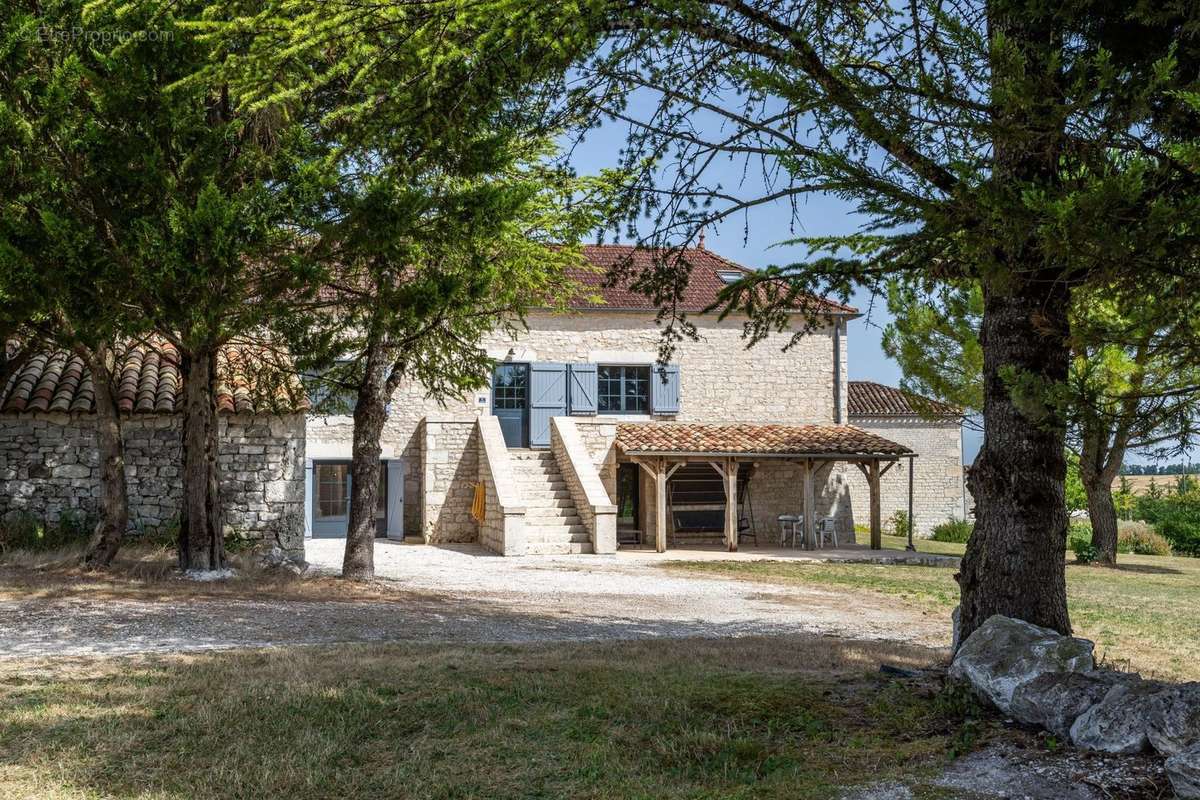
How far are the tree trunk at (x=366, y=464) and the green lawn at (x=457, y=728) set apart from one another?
5.46 metres

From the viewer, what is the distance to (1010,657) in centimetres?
512

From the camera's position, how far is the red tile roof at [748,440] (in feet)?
62.2

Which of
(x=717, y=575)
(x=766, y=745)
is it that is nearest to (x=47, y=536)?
(x=717, y=575)

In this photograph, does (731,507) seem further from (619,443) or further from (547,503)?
(547,503)

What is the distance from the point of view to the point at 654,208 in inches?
257

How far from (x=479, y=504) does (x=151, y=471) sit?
23.1 ft

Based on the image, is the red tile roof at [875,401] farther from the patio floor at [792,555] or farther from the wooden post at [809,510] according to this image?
the patio floor at [792,555]

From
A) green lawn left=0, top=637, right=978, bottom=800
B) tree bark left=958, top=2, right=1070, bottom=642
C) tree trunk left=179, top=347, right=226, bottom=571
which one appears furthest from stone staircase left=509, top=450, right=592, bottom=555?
tree bark left=958, top=2, right=1070, bottom=642

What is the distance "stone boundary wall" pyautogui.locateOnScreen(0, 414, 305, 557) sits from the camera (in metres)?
13.4

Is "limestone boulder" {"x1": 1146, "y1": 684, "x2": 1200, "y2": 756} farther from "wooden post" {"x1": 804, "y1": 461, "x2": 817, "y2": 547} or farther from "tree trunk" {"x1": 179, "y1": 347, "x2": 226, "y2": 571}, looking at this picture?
"wooden post" {"x1": 804, "y1": 461, "x2": 817, "y2": 547}

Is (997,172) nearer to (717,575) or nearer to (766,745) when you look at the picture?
(766,745)

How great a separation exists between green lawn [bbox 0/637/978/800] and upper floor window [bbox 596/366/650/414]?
1437 cm

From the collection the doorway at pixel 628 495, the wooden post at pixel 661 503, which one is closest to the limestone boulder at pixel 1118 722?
the wooden post at pixel 661 503

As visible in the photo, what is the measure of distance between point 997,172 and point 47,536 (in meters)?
12.5
